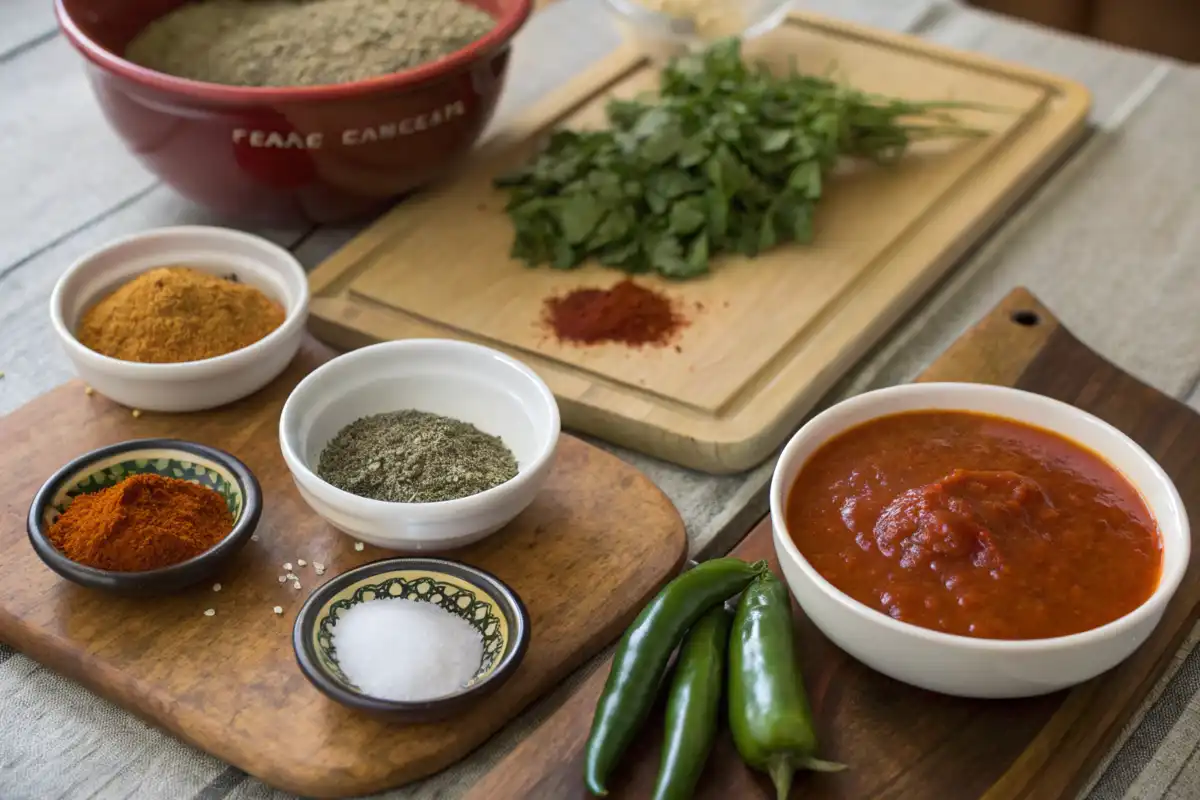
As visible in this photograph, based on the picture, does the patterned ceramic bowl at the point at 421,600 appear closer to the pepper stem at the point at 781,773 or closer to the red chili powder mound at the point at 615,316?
the pepper stem at the point at 781,773

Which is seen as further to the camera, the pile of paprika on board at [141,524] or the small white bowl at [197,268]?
the small white bowl at [197,268]

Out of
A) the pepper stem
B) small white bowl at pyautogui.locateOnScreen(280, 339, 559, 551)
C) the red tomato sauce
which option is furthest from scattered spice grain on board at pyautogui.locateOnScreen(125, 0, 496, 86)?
the pepper stem

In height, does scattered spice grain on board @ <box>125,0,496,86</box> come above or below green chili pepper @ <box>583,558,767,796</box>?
above

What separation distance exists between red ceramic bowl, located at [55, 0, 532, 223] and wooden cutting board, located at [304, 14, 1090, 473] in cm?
12

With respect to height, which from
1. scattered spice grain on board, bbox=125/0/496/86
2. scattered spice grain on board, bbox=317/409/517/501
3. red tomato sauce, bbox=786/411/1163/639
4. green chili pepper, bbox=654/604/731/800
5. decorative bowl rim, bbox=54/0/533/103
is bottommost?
scattered spice grain on board, bbox=317/409/517/501

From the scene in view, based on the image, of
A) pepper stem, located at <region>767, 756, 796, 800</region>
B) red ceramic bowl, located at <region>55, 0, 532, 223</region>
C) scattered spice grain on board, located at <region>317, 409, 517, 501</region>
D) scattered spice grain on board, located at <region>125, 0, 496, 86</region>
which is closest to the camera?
pepper stem, located at <region>767, 756, 796, 800</region>

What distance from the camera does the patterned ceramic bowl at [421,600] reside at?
124 cm

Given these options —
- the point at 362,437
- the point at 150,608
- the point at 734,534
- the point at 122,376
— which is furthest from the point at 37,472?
the point at 734,534

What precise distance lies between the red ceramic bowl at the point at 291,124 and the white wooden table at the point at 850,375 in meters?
0.15

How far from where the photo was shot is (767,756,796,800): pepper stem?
1163 millimetres

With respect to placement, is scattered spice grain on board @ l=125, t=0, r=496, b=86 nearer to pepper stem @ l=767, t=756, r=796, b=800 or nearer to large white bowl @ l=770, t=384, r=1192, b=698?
large white bowl @ l=770, t=384, r=1192, b=698

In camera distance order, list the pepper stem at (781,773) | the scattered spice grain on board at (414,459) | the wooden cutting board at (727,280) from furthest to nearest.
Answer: the wooden cutting board at (727,280) < the scattered spice grain on board at (414,459) < the pepper stem at (781,773)

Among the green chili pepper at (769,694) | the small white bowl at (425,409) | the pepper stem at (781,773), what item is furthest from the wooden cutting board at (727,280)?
the pepper stem at (781,773)

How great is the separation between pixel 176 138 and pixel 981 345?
3.95 feet
